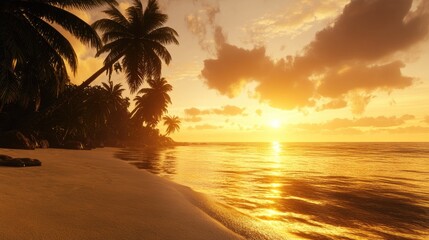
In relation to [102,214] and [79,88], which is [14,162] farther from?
[79,88]

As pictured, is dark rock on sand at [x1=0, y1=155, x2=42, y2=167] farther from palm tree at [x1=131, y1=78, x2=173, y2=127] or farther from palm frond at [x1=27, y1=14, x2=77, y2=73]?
palm tree at [x1=131, y1=78, x2=173, y2=127]

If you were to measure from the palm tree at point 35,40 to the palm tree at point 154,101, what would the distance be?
124ft

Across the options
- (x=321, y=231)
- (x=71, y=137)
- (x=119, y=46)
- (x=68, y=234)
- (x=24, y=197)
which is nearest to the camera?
(x=68, y=234)

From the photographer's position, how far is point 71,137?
35.7 metres

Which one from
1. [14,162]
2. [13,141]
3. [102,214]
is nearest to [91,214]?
[102,214]

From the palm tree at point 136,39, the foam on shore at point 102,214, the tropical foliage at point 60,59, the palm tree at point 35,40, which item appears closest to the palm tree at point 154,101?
the tropical foliage at point 60,59

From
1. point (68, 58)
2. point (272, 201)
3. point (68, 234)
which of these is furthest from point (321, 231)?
point (68, 58)

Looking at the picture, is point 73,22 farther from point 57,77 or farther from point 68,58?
point 57,77

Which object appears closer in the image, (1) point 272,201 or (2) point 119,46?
(1) point 272,201

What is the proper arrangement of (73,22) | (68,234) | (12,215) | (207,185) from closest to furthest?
(68,234)
(12,215)
(207,185)
(73,22)

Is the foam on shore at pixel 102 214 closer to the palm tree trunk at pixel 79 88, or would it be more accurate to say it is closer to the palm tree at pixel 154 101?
the palm tree trunk at pixel 79 88

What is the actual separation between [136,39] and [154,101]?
29.6 metres

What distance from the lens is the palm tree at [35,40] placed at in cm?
1192

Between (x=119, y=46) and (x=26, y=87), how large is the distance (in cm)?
1035
